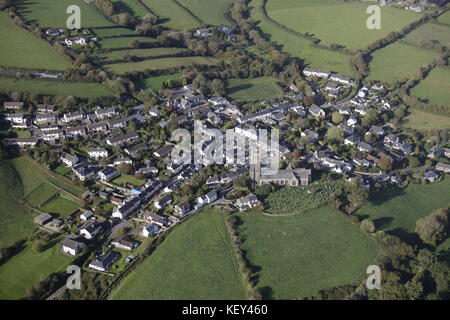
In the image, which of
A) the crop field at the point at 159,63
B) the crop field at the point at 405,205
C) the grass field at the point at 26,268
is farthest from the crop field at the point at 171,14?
the grass field at the point at 26,268

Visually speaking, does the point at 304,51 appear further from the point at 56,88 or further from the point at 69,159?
the point at 69,159

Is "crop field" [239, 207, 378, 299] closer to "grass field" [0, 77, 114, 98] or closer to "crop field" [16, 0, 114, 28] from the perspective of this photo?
"grass field" [0, 77, 114, 98]

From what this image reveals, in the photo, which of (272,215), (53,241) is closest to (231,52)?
(272,215)

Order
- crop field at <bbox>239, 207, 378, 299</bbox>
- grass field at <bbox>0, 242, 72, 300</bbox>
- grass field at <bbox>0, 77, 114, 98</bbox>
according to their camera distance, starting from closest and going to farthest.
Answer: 1. grass field at <bbox>0, 242, 72, 300</bbox>
2. crop field at <bbox>239, 207, 378, 299</bbox>
3. grass field at <bbox>0, 77, 114, 98</bbox>

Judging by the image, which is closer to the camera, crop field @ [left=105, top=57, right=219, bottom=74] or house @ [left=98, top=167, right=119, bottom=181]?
house @ [left=98, top=167, right=119, bottom=181]

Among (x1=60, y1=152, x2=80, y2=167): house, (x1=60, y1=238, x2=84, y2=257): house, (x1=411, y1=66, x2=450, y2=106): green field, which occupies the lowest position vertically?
(x1=60, y1=238, x2=84, y2=257): house

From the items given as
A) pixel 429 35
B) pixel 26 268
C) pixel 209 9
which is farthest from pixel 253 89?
pixel 26 268

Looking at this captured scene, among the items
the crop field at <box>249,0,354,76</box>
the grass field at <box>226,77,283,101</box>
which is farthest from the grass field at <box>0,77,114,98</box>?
the crop field at <box>249,0,354,76</box>
